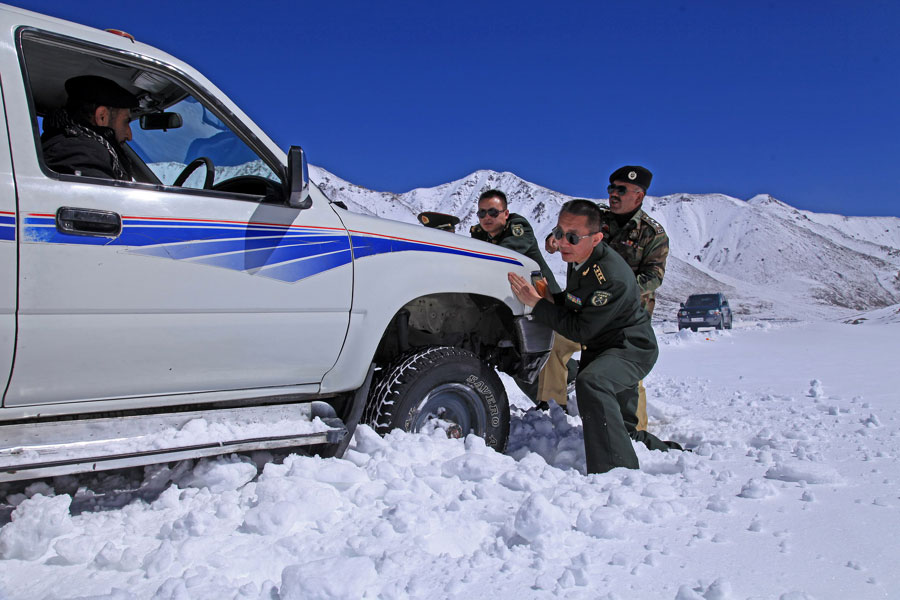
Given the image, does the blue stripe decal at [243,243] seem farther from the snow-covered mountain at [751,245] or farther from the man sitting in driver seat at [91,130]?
the snow-covered mountain at [751,245]

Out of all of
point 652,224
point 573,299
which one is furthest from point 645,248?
point 573,299

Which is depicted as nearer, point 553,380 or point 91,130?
point 91,130

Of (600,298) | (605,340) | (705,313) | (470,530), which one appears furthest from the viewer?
(705,313)

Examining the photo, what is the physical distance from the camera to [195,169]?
3.01 meters

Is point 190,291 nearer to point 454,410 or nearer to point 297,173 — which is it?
point 297,173

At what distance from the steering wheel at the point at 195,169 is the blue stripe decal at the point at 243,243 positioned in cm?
51

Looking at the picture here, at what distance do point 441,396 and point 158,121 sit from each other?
196cm

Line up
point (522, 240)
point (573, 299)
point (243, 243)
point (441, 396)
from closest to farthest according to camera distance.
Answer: point (243, 243) < point (441, 396) < point (573, 299) < point (522, 240)

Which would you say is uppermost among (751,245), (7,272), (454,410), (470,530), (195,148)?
(751,245)

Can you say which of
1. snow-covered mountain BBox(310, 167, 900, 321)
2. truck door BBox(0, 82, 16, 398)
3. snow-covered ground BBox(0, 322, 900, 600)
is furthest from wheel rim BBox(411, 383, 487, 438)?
snow-covered mountain BBox(310, 167, 900, 321)

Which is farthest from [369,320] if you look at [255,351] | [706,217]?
[706,217]

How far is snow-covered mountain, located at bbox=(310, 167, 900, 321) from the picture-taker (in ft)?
272

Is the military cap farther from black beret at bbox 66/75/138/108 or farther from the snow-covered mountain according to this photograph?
the snow-covered mountain

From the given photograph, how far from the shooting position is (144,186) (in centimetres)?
242
